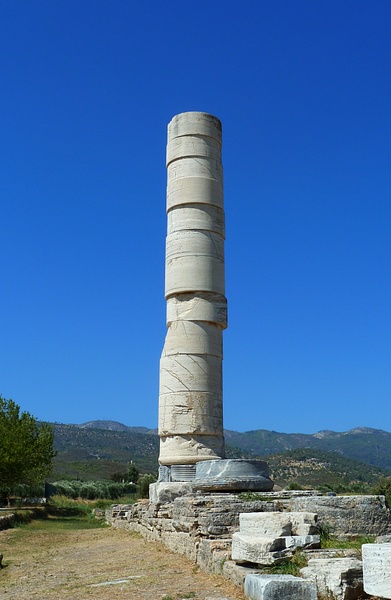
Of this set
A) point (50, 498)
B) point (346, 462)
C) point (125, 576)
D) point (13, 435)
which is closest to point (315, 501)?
point (125, 576)

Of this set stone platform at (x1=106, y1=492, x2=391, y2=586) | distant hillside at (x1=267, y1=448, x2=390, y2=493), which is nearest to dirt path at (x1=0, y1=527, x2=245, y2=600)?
stone platform at (x1=106, y1=492, x2=391, y2=586)

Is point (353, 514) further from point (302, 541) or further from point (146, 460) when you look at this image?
point (146, 460)

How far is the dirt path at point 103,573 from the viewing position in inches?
328

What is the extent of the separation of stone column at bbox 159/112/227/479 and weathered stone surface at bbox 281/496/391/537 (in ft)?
20.1

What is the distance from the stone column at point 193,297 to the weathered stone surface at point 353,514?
613 centimetres

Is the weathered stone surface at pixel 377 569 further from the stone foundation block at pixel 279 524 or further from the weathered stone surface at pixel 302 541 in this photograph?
the stone foundation block at pixel 279 524

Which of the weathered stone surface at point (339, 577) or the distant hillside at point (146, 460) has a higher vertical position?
the distant hillside at point (146, 460)

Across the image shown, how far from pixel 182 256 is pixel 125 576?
9962mm

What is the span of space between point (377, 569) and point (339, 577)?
72 centimetres

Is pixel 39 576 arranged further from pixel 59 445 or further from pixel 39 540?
pixel 59 445

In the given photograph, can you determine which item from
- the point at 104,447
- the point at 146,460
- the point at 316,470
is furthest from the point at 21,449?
the point at 104,447

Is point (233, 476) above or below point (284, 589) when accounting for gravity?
above

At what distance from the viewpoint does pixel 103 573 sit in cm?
1012

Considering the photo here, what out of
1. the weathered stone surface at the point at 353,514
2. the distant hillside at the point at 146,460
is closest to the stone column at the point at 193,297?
the weathered stone surface at the point at 353,514
